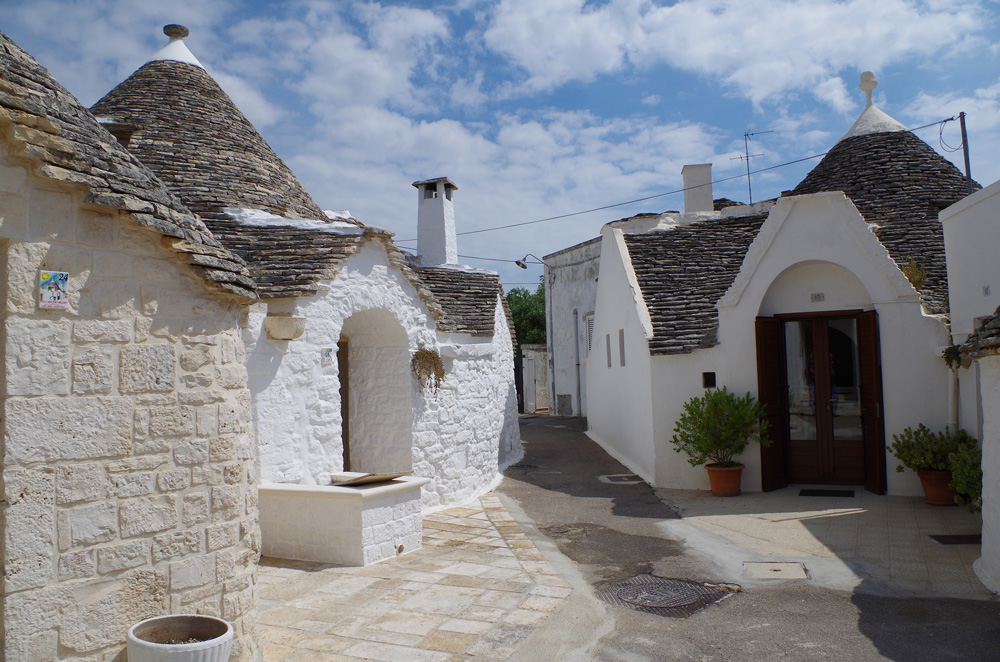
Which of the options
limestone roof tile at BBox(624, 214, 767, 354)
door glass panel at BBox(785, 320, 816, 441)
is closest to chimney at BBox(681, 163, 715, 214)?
limestone roof tile at BBox(624, 214, 767, 354)

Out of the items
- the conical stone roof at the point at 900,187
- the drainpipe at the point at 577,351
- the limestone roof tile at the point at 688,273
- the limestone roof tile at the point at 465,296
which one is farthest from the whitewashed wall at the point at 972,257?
the drainpipe at the point at 577,351

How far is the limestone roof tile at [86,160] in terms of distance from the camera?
3.55m

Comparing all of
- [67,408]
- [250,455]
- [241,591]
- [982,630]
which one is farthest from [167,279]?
[982,630]

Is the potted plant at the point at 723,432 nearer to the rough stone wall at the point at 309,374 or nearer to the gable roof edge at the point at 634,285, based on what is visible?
the gable roof edge at the point at 634,285

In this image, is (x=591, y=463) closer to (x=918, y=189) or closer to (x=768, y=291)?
(x=768, y=291)

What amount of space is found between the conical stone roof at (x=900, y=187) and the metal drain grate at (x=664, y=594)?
663 centimetres

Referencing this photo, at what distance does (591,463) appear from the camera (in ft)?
45.4

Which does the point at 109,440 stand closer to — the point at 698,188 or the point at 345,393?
the point at 345,393

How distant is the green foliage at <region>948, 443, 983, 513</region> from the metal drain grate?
324 centimetres

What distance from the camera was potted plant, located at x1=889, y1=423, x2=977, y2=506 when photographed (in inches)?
356

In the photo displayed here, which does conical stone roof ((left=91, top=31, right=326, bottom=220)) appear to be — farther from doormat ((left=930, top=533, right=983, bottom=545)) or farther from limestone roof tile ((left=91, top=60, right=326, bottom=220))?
doormat ((left=930, top=533, right=983, bottom=545))

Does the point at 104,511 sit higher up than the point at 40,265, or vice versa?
the point at 40,265

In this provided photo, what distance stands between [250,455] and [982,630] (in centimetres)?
528

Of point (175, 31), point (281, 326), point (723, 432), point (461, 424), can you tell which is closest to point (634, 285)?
point (723, 432)
